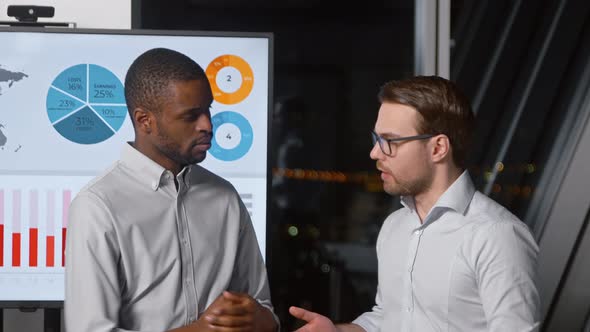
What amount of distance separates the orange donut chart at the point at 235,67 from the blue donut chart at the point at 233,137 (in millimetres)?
44

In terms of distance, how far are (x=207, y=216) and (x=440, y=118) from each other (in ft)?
2.03

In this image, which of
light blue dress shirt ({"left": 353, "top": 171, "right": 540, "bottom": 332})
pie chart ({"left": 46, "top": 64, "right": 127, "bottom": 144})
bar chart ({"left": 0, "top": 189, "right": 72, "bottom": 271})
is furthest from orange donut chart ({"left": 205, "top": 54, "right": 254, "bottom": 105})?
light blue dress shirt ({"left": 353, "top": 171, "right": 540, "bottom": 332})

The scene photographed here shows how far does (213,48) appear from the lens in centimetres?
248

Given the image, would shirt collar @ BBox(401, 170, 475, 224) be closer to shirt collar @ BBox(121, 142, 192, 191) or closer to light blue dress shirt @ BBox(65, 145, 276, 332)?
light blue dress shirt @ BBox(65, 145, 276, 332)

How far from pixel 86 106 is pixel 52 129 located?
12cm

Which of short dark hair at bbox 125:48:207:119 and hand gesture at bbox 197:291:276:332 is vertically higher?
short dark hair at bbox 125:48:207:119

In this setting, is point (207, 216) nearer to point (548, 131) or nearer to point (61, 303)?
Result: point (61, 303)

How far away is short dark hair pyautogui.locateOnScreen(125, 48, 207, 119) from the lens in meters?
1.65

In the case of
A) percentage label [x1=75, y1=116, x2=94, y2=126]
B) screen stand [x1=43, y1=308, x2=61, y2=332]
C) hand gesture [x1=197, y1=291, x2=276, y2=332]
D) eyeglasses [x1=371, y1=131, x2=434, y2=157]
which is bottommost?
screen stand [x1=43, y1=308, x2=61, y2=332]

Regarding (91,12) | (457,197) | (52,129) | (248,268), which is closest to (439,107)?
(457,197)

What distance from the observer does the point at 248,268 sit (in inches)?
69.7

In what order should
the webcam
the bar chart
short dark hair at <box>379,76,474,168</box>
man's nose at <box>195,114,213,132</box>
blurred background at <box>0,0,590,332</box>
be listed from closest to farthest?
man's nose at <box>195,114,213,132</box> < short dark hair at <box>379,76,474,168</box> < the bar chart < the webcam < blurred background at <box>0,0,590,332</box>

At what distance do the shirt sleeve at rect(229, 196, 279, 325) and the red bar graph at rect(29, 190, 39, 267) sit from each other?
0.91 meters

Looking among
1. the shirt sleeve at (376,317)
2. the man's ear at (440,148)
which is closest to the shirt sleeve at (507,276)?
the man's ear at (440,148)
